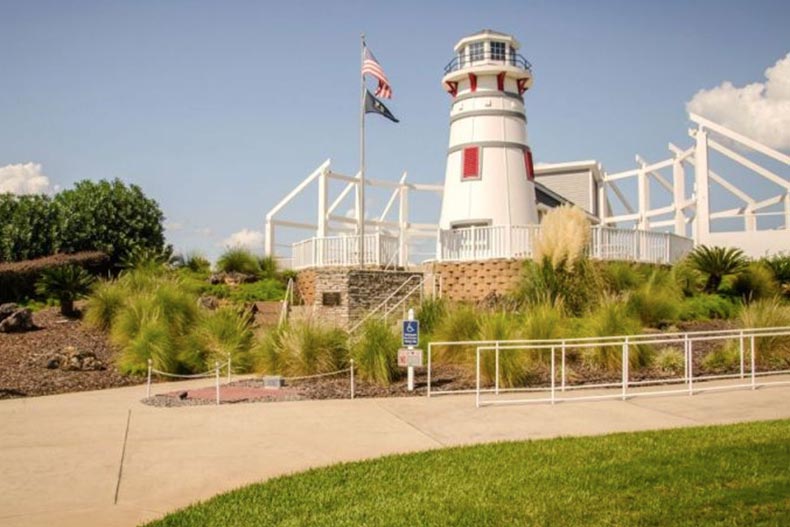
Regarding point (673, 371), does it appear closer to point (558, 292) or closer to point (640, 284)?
point (558, 292)

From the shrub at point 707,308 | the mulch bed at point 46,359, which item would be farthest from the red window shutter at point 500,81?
the mulch bed at point 46,359

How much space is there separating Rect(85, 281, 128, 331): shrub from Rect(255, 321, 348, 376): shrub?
6453 millimetres

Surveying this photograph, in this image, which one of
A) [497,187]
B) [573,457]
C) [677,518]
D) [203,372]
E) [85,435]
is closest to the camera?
[677,518]

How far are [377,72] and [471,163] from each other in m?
5.10

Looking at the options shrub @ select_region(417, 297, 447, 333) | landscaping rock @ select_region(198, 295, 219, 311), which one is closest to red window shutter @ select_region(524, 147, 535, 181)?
shrub @ select_region(417, 297, 447, 333)

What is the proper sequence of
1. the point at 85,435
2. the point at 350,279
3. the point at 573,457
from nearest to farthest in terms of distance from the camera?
the point at 573,457
the point at 85,435
the point at 350,279

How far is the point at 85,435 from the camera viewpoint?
28.1ft

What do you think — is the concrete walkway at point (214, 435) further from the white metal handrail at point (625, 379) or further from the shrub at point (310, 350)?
the shrub at point (310, 350)

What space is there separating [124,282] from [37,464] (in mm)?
12724

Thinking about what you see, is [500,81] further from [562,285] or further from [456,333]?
[456,333]

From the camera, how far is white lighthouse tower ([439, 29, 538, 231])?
81.3 feet

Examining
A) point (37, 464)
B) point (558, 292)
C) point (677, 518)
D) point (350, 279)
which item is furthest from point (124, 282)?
point (677, 518)

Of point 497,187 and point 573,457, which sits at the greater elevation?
point 497,187

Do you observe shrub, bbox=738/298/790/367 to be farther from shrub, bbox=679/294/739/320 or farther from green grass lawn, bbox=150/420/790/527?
green grass lawn, bbox=150/420/790/527
